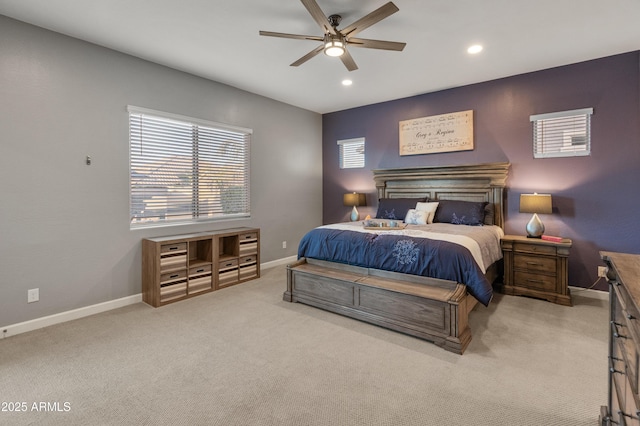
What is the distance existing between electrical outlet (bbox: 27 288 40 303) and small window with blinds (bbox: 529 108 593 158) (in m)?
5.69

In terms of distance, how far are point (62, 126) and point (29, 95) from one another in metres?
0.33

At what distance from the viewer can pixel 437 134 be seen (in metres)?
4.74

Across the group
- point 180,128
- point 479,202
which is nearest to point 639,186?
point 479,202

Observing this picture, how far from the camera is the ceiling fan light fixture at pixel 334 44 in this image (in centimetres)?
256

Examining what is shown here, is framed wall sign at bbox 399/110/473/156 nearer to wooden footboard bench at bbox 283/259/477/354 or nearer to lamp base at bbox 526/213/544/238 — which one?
lamp base at bbox 526/213/544/238

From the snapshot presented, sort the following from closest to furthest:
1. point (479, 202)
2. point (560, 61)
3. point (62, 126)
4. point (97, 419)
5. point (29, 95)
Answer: point (97, 419) → point (29, 95) → point (62, 126) → point (560, 61) → point (479, 202)

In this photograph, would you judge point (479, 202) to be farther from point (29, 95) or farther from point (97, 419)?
point (29, 95)

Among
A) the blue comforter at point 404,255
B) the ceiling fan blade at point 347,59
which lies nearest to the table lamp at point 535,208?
the blue comforter at point 404,255

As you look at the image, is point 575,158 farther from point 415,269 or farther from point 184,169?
point 184,169

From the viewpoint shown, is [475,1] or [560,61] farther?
[560,61]

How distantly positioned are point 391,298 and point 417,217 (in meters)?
1.73

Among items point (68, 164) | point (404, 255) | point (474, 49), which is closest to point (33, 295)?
point (68, 164)

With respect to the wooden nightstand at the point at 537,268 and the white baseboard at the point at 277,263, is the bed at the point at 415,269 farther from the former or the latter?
the white baseboard at the point at 277,263

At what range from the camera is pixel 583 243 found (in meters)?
3.68
